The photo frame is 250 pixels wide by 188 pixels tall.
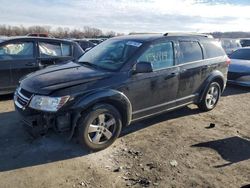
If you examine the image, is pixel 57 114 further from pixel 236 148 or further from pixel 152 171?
pixel 236 148

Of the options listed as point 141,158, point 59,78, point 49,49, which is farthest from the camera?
point 49,49

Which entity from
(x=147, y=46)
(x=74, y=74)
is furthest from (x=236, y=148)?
(x=74, y=74)

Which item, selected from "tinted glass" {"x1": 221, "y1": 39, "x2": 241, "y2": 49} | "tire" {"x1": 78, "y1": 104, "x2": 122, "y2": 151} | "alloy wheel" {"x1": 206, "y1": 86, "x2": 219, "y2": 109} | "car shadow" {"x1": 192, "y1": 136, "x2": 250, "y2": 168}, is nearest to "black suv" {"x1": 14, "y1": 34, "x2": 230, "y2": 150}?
"tire" {"x1": 78, "y1": 104, "x2": 122, "y2": 151}

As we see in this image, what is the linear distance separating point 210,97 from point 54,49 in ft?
14.3

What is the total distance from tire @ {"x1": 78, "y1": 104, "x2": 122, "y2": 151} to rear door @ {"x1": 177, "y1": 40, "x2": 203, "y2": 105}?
1724mm

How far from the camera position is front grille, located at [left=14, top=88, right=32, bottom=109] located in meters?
4.37

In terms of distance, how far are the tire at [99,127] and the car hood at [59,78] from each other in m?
0.50

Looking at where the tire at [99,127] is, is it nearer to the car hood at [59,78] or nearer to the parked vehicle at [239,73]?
the car hood at [59,78]

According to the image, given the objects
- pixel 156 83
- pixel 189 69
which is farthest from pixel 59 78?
pixel 189 69

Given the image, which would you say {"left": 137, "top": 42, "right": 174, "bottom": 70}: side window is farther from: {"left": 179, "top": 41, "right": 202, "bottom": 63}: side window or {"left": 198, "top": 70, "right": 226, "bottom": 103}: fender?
{"left": 198, "top": 70, "right": 226, "bottom": 103}: fender

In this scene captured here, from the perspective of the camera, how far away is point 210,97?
22.0 ft

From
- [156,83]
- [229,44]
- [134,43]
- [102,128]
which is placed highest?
[134,43]

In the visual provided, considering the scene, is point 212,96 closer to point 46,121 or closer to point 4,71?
point 46,121

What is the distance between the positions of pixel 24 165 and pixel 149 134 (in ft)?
7.45
